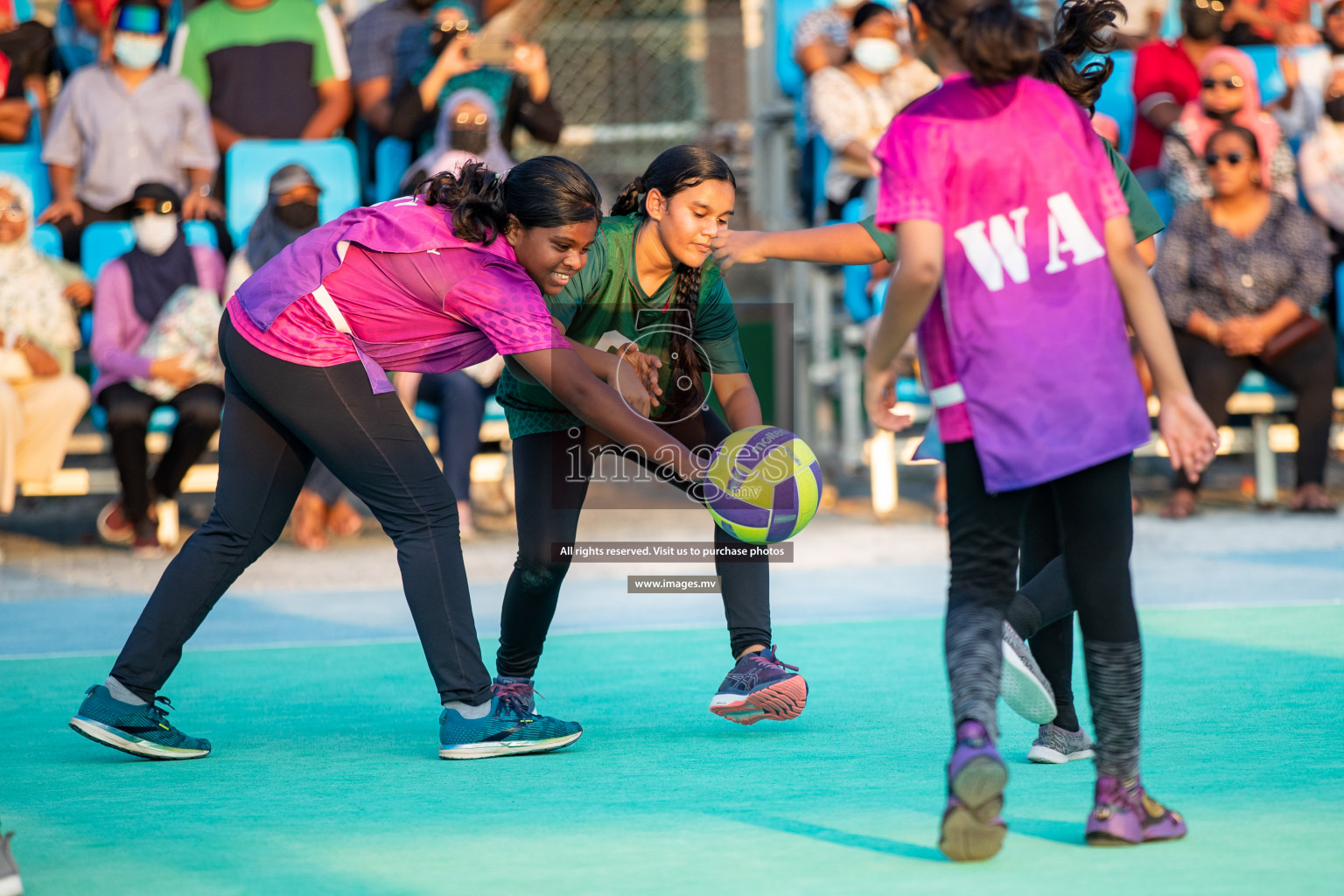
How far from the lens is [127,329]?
8.21 metres

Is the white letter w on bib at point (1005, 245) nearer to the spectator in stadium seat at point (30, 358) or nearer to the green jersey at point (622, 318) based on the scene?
the green jersey at point (622, 318)

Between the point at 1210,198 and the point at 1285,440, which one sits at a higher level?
the point at 1210,198

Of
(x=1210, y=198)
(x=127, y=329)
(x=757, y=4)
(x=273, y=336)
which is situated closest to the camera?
(x=273, y=336)

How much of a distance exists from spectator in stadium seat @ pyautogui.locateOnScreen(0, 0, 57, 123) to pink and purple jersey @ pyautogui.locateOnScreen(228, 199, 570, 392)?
21.4 ft

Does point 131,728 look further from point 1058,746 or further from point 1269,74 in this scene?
point 1269,74

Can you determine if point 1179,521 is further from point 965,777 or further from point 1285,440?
point 965,777

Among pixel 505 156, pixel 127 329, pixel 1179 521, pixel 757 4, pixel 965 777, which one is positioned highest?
pixel 757 4

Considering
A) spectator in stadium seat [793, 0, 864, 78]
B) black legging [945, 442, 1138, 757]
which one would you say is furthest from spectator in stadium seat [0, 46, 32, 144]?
black legging [945, 442, 1138, 757]

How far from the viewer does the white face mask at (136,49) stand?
9.19m

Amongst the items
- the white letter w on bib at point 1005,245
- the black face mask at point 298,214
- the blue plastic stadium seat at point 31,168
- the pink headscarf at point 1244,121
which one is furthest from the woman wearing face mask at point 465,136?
the white letter w on bib at point 1005,245

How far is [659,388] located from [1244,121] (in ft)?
20.3

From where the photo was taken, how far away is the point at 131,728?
13.1ft

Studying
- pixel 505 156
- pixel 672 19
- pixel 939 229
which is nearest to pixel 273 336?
pixel 939 229

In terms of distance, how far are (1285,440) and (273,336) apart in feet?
22.8
